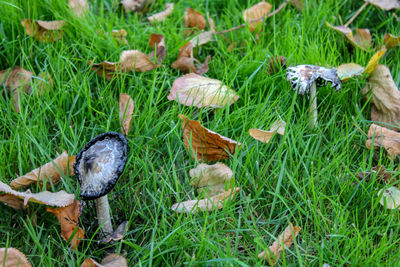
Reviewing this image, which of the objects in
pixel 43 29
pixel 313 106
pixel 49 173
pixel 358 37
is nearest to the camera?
pixel 49 173

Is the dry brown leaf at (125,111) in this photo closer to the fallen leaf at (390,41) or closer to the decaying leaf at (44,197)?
the decaying leaf at (44,197)

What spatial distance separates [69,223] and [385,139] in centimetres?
143

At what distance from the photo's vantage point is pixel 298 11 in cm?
285

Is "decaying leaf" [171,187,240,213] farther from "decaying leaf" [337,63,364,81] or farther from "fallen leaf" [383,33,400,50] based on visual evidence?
"fallen leaf" [383,33,400,50]

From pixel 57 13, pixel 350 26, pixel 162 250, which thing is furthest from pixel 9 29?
pixel 350 26

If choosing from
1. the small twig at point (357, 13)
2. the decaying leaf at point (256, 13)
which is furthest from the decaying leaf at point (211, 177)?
the small twig at point (357, 13)

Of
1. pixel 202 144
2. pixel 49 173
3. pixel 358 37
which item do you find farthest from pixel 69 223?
pixel 358 37

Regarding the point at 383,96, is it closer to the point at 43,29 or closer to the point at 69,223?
the point at 69,223

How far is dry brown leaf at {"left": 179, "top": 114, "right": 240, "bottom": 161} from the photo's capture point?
6.32ft

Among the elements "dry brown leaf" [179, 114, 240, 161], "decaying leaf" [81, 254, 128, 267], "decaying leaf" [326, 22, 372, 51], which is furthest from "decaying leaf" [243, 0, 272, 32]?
"decaying leaf" [81, 254, 128, 267]

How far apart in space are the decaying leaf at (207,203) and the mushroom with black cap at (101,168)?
281mm

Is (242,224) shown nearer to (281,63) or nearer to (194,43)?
(281,63)

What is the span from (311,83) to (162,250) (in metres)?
1.01

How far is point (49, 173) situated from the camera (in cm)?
183
